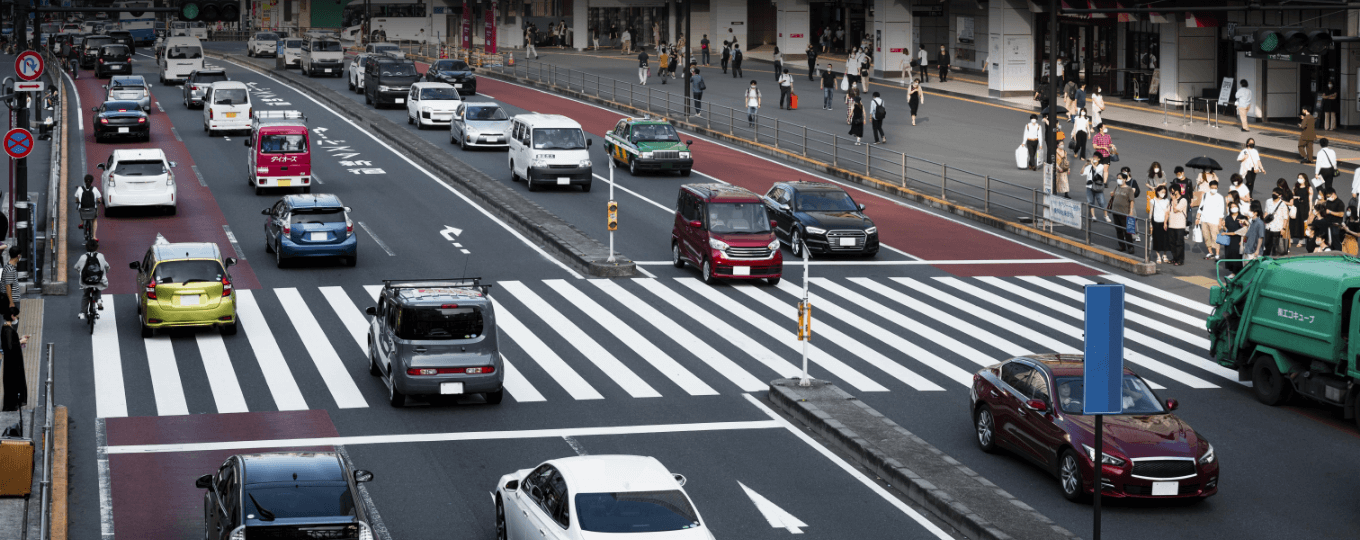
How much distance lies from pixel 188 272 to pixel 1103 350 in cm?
1797

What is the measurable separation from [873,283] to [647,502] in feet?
59.7

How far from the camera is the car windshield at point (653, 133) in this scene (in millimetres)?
44156

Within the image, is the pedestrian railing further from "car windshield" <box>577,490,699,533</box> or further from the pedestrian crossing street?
"car windshield" <box>577,490,699,533</box>

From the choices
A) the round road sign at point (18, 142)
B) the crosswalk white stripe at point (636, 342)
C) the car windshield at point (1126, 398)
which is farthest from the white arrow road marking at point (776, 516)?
the round road sign at point (18, 142)

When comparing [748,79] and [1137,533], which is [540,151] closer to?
[1137,533]

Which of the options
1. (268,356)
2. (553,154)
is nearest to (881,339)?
(268,356)

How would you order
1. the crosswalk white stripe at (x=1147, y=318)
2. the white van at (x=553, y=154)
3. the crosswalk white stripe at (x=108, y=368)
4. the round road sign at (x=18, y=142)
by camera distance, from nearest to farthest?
the crosswalk white stripe at (x=108, y=368)
the crosswalk white stripe at (x=1147, y=318)
the round road sign at (x=18, y=142)
the white van at (x=553, y=154)

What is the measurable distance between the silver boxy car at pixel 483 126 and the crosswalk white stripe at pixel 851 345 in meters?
19.5

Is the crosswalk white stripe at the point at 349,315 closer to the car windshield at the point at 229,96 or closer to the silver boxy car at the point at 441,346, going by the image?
the silver boxy car at the point at 441,346

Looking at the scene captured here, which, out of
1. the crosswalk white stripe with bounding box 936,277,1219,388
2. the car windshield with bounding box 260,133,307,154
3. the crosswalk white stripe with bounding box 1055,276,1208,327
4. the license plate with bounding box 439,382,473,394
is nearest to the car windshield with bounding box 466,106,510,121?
the car windshield with bounding box 260,133,307,154

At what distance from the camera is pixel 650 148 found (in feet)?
143

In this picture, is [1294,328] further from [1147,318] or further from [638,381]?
[638,381]

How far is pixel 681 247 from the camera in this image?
32438 mm

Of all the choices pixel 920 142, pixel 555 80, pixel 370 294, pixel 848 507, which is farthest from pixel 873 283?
pixel 555 80
